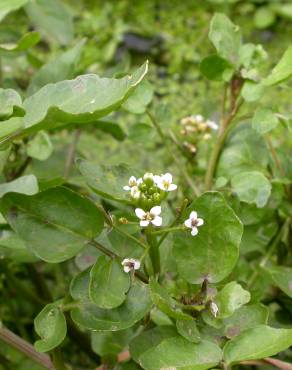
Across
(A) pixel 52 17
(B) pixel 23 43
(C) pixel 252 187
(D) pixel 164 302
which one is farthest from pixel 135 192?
(A) pixel 52 17

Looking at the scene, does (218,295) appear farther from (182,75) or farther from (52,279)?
(182,75)

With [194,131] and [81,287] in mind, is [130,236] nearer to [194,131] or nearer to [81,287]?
[81,287]

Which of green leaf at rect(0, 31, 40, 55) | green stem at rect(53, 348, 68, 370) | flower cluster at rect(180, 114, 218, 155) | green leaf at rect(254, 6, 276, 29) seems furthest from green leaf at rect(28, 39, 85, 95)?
green leaf at rect(254, 6, 276, 29)

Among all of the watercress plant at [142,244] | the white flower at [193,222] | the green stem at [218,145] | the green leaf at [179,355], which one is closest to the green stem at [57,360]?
the watercress plant at [142,244]

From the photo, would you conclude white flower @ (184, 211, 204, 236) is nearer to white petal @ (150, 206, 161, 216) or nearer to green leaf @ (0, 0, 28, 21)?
white petal @ (150, 206, 161, 216)

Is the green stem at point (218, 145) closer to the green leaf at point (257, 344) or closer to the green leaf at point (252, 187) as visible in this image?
the green leaf at point (252, 187)
